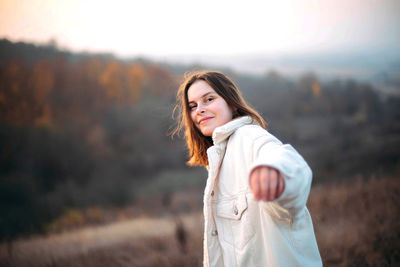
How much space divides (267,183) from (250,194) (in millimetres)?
451

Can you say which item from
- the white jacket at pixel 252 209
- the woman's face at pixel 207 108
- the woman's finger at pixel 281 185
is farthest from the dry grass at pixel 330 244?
the woman's finger at pixel 281 185

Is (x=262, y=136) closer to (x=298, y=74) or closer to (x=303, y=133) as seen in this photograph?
(x=303, y=133)

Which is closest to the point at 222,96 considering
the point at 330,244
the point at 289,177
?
the point at 289,177

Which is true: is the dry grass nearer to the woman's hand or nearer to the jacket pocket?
the jacket pocket

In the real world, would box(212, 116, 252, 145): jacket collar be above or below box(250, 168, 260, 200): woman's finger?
above

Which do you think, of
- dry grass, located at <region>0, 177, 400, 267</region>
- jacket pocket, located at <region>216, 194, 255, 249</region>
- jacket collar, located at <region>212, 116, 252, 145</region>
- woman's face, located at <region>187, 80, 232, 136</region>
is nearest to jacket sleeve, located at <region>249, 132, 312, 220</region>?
jacket pocket, located at <region>216, 194, 255, 249</region>

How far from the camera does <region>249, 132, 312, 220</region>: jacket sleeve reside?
87cm

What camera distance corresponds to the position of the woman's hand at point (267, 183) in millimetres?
845

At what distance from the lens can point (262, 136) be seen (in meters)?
1.26

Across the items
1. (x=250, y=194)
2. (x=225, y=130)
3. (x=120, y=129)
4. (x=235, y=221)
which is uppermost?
(x=225, y=130)

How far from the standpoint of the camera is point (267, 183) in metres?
0.85

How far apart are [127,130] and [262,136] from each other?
30727 mm

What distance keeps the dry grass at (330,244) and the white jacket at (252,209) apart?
80.0 inches

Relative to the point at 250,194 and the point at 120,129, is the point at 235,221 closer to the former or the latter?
the point at 250,194
